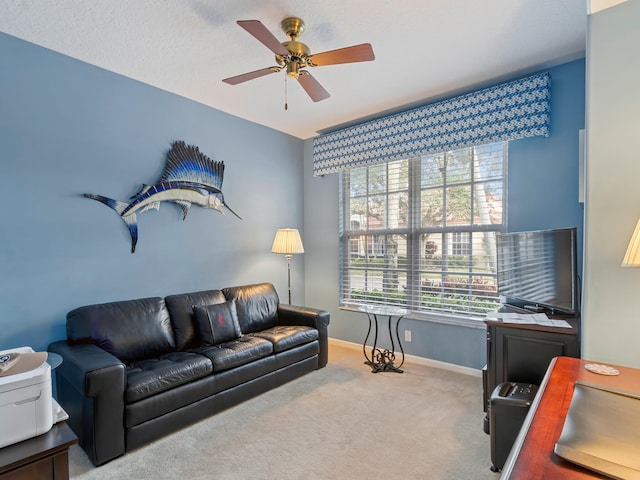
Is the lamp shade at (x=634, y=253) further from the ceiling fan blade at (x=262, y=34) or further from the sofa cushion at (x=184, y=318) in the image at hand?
the sofa cushion at (x=184, y=318)

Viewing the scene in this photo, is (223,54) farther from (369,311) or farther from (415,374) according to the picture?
(415,374)

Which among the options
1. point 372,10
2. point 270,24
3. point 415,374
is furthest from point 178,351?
point 372,10

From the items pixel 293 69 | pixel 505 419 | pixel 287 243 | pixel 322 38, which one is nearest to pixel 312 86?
pixel 293 69

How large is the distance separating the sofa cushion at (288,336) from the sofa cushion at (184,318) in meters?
0.59

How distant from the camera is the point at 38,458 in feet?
3.88

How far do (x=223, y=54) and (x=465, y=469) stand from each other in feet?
10.8

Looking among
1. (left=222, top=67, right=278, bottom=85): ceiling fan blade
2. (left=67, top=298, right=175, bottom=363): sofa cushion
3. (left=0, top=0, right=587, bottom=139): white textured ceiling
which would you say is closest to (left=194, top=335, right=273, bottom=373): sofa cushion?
(left=67, top=298, right=175, bottom=363): sofa cushion

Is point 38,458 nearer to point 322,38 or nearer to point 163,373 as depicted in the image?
point 163,373

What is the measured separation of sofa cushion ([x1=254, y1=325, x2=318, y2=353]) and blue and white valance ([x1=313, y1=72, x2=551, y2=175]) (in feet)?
6.74

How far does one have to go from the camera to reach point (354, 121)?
4.22 metres

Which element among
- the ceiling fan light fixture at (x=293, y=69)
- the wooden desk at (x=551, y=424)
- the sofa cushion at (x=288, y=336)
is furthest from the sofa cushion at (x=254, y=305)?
the wooden desk at (x=551, y=424)

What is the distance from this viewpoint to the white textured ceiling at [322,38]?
214 cm

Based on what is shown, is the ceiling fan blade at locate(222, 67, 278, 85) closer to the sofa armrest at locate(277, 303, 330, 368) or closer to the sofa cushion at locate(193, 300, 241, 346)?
the sofa cushion at locate(193, 300, 241, 346)

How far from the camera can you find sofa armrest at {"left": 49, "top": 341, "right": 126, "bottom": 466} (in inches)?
79.0
